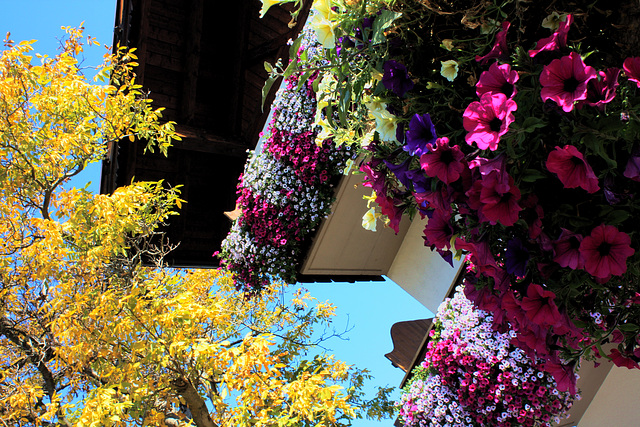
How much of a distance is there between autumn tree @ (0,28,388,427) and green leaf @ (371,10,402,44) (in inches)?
102

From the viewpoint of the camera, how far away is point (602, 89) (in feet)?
3.21

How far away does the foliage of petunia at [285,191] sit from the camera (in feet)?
14.6

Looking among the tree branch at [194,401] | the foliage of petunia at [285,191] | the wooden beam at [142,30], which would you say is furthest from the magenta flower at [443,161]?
the wooden beam at [142,30]

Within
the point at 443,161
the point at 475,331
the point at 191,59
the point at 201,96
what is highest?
the point at 191,59

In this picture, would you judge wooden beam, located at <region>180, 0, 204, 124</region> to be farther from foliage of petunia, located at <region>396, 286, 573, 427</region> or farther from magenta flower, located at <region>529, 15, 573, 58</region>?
magenta flower, located at <region>529, 15, 573, 58</region>

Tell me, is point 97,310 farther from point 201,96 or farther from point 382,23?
point 201,96

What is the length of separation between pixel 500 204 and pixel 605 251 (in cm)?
25

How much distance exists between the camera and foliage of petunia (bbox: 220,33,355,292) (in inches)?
176

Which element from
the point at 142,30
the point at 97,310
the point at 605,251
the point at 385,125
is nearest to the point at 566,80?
the point at 605,251

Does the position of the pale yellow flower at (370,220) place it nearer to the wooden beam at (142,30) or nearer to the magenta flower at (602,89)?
the magenta flower at (602,89)

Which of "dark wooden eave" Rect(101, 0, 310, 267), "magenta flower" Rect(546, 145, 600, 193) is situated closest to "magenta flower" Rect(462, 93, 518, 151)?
"magenta flower" Rect(546, 145, 600, 193)

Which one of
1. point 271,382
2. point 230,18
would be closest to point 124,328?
point 271,382

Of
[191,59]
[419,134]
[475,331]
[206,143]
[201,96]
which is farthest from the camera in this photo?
[201,96]

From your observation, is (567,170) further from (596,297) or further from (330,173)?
(330,173)
